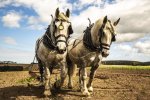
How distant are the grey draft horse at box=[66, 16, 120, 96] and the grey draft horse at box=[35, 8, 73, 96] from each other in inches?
28.2

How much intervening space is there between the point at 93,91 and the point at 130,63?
3044 cm

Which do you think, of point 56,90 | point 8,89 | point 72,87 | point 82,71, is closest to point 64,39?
point 82,71

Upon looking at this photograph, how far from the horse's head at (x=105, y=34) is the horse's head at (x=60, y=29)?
3.10 feet

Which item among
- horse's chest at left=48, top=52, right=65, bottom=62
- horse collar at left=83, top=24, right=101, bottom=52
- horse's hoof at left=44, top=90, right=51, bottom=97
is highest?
horse collar at left=83, top=24, right=101, bottom=52

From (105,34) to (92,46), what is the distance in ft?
3.02

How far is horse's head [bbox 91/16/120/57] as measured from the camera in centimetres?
985

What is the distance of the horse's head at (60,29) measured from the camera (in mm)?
9617

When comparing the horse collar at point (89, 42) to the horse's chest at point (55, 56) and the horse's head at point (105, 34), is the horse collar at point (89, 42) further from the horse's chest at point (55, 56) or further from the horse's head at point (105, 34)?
the horse's chest at point (55, 56)

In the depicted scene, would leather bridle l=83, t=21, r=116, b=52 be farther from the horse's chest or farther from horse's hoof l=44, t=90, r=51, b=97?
horse's hoof l=44, t=90, r=51, b=97

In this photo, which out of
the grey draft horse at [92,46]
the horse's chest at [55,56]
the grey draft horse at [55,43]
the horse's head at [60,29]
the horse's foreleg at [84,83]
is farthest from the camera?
the horse's foreleg at [84,83]

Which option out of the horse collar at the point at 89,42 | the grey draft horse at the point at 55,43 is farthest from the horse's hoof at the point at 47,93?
the horse collar at the point at 89,42

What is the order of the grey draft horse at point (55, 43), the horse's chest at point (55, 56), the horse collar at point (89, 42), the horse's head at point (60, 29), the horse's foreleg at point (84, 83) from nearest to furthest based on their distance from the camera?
the horse's head at point (60, 29), the grey draft horse at point (55, 43), the horse's chest at point (55, 56), the horse collar at point (89, 42), the horse's foreleg at point (84, 83)

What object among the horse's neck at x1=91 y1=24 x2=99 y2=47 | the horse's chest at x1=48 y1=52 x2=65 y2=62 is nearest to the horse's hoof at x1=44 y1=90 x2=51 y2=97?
the horse's chest at x1=48 y1=52 x2=65 y2=62

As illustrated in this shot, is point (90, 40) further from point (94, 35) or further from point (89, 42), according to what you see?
point (94, 35)
